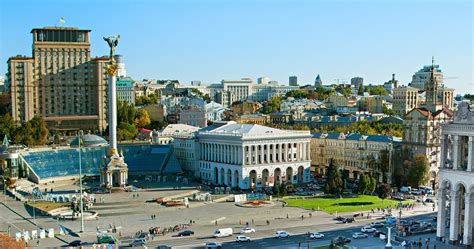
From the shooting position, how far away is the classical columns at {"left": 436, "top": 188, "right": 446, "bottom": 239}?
46.7 metres

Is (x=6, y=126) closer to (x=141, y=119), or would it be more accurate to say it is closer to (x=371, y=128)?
(x=141, y=119)

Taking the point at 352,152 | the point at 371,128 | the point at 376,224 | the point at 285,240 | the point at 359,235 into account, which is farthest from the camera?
the point at 371,128

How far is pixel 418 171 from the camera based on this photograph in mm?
75875

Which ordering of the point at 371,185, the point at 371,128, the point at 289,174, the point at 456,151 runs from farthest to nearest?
the point at 371,128 < the point at 289,174 < the point at 371,185 < the point at 456,151

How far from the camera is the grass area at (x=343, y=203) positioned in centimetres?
6412

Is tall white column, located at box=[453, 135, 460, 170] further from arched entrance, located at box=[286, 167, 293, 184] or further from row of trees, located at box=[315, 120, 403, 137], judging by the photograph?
row of trees, located at box=[315, 120, 403, 137]

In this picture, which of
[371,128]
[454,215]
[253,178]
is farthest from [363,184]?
[371,128]

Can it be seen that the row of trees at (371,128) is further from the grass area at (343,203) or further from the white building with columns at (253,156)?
the grass area at (343,203)

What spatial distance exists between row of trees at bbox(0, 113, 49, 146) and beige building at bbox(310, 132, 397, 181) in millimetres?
50463

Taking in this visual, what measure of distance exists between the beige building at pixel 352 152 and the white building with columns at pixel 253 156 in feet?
19.4

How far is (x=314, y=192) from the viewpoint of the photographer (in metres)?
76.4

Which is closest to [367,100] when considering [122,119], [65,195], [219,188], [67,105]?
[122,119]

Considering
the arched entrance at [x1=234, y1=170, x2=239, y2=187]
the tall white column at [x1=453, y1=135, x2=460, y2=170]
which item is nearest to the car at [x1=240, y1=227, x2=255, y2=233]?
the tall white column at [x1=453, y1=135, x2=460, y2=170]

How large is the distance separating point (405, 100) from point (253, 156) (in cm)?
8202
